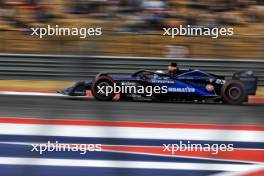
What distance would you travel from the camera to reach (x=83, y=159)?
195cm

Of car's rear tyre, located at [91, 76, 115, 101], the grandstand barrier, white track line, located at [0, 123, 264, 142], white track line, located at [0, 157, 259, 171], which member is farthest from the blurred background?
white track line, located at [0, 157, 259, 171]

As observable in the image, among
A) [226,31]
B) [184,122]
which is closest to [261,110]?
[226,31]

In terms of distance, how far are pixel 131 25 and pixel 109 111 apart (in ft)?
1.18

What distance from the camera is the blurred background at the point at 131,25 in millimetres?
1818

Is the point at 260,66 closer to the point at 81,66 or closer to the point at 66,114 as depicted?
the point at 81,66

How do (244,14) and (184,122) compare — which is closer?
(244,14)

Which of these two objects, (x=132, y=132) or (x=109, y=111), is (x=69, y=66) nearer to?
(x=109, y=111)

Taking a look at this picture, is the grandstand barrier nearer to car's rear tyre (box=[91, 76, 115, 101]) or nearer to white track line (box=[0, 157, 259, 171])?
car's rear tyre (box=[91, 76, 115, 101])

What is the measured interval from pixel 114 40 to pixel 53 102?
31cm

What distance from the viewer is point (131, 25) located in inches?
81.0

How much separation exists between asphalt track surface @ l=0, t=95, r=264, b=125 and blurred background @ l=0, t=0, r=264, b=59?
0.19 metres

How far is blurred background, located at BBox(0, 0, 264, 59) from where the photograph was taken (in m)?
1.82

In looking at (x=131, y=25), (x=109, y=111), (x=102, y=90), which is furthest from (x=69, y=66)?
(x=102, y=90)

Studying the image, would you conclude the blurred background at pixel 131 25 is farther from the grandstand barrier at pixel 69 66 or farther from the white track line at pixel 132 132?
the white track line at pixel 132 132
